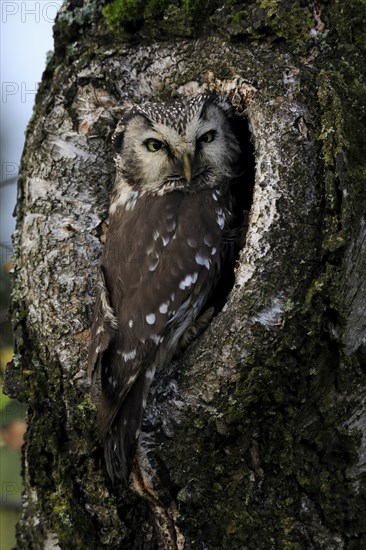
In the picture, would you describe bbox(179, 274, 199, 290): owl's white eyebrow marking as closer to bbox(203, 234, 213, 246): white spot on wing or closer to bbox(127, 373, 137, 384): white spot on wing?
bbox(203, 234, 213, 246): white spot on wing

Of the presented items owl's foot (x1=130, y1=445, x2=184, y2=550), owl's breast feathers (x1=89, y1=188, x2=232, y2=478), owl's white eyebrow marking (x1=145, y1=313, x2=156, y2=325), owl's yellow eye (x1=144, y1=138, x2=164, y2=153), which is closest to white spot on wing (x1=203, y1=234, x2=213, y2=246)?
owl's breast feathers (x1=89, y1=188, x2=232, y2=478)

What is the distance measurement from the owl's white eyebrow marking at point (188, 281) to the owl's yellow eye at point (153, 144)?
619mm

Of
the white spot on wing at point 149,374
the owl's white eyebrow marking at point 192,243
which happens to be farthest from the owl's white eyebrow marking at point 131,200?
the white spot on wing at point 149,374

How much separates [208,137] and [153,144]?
24 centimetres

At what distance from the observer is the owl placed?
264 cm

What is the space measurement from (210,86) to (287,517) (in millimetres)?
1674

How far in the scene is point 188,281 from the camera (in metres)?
2.82

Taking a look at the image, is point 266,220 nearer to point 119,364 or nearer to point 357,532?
point 119,364

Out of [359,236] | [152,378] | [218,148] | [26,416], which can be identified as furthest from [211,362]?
[218,148]

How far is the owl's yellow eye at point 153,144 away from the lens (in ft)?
10.2

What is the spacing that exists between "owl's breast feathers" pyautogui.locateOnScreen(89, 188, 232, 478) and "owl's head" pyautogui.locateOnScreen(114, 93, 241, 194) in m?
0.10

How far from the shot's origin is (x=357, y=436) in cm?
256

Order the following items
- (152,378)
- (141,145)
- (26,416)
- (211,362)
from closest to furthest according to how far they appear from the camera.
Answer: (211,362), (152,378), (26,416), (141,145)

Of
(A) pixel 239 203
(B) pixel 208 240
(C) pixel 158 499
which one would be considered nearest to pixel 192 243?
A: (B) pixel 208 240
